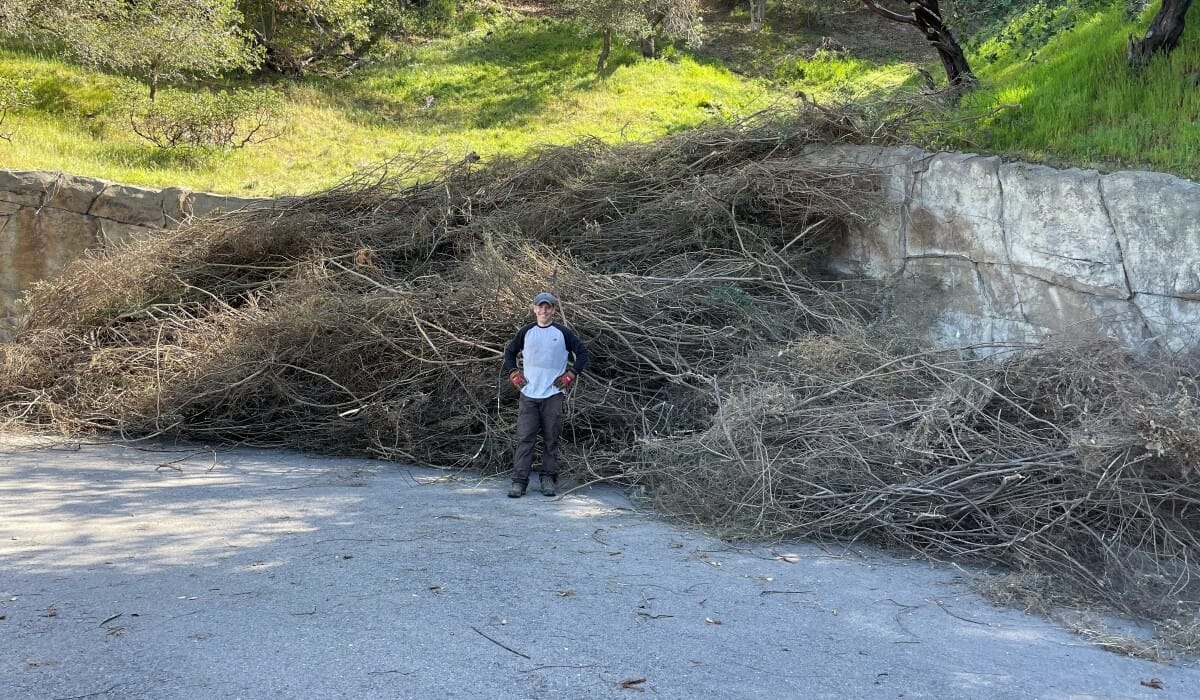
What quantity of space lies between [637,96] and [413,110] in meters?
4.97

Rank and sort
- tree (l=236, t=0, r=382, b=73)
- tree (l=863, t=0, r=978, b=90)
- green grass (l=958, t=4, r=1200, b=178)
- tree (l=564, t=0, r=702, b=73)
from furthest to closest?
tree (l=236, t=0, r=382, b=73) < tree (l=564, t=0, r=702, b=73) < tree (l=863, t=0, r=978, b=90) < green grass (l=958, t=4, r=1200, b=178)

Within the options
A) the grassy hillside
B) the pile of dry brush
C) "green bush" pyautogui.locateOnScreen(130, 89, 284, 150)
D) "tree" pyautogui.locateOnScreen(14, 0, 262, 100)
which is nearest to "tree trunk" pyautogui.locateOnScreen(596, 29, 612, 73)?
the grassy hillside

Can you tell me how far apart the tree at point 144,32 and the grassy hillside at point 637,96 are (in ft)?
2.51

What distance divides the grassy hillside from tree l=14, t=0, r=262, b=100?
30.1 inches

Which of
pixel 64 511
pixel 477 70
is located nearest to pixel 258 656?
pixel 64 511

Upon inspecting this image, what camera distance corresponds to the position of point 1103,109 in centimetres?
916

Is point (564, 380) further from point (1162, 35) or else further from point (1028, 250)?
point (1162, 35)

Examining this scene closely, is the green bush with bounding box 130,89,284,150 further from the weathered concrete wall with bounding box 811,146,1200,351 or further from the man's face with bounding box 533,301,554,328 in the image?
the man's face with bounding box 533,301,554,328

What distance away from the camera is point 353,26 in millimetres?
21938

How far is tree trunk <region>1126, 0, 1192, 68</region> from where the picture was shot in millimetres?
9195

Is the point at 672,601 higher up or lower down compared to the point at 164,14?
lower down

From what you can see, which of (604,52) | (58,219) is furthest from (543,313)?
(604,52)

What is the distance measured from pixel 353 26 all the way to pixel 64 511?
18529 millimetres

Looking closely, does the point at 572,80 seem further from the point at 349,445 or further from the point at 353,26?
the point at 349,445
